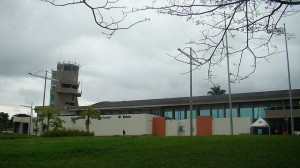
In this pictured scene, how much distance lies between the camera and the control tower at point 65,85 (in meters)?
91.7

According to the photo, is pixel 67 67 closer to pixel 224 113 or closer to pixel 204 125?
pixel 224 113

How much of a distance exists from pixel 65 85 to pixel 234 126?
163ft

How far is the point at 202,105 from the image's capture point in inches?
2616

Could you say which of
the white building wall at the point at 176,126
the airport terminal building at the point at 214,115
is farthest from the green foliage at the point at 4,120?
the white building wall at the point at 176,126

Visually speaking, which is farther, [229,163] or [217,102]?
[217,102]

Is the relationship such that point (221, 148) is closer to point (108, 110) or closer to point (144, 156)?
point (144, 156)

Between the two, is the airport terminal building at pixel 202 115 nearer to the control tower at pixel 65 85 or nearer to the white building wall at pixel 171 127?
the white building wall at pixel 171 127

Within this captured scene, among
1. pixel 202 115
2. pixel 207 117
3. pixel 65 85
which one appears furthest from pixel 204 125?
pixel 65 85

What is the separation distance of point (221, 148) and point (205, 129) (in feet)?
147

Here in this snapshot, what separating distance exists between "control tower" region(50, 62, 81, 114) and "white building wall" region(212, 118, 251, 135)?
43.9 m

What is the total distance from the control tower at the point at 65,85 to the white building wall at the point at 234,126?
43.9 meters

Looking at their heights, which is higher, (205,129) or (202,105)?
(202,105)

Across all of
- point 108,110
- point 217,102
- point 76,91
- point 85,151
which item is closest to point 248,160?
point 85,151

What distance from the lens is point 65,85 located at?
3664 inches
